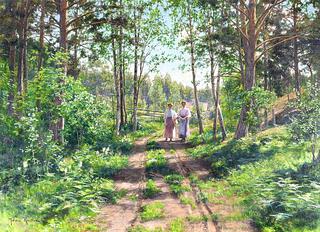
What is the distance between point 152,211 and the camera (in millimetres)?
7914

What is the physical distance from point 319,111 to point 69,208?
742 centimetres

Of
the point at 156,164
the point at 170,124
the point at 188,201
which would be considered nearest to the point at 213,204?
the point at 188,201

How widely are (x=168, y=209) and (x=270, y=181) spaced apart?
2936 millimetres

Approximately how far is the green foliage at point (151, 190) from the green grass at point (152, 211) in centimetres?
77

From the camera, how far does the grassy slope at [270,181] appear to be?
702cm

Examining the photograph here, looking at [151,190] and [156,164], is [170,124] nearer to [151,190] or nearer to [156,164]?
[156,164]

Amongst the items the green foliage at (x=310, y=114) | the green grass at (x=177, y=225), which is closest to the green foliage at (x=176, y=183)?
the green grass at (x=177, y=225)

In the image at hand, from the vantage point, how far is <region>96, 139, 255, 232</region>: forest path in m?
7.08

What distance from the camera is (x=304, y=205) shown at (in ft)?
24.0

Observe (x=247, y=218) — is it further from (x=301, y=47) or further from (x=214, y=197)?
(x=301, y=47)

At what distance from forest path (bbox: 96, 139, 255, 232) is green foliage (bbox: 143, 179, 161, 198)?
0.11 m

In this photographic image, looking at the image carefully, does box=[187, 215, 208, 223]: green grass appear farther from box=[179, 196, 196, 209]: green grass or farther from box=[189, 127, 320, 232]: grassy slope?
box=[189, 127, 320, 232]: grassy slope

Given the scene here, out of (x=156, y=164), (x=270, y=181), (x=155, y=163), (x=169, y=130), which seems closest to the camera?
(x=270, y=181)

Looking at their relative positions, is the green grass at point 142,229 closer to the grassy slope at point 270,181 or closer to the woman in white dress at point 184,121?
the grassy slope at point 270,181
